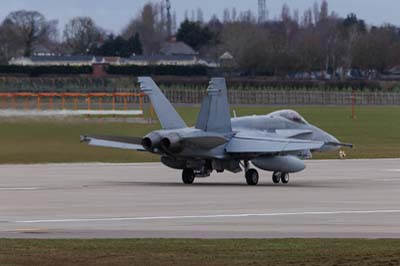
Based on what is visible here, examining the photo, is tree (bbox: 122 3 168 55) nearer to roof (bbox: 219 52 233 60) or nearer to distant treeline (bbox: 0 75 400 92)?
roof (bbox: 219 52 233 60)

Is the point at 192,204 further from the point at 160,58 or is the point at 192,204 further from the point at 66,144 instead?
the point at 160,58

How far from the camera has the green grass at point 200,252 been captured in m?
17.4

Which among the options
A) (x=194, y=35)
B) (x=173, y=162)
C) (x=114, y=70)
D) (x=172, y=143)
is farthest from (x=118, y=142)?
(x=194, y=35)

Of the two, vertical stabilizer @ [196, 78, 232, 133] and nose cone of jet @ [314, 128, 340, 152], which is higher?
vertical stabilizer @ [196, 78, 232, 133]

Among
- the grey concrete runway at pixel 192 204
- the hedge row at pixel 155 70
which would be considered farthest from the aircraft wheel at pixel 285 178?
the hedge row at pixel 155 70

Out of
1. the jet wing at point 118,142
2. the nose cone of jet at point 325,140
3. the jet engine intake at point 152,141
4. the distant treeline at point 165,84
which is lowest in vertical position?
the distant treeline at point 165,84

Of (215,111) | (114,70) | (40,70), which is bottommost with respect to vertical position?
(114,70)

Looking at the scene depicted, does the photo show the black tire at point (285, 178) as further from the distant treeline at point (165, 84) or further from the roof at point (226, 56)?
the roof at point (226, 56)

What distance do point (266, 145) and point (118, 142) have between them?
4.32 meters

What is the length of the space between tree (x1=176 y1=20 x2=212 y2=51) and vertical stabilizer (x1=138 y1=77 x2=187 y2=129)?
126000mm

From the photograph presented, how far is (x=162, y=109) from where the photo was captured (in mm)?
34688

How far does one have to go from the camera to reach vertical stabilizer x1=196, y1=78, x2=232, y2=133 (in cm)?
3422

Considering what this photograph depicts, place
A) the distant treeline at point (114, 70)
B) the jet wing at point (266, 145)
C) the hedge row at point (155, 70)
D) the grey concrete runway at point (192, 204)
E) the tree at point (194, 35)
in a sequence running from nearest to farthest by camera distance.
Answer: the grey concrete runway at point (192, 204) < the jet wing at point (266, 145) < the distant treeline at point (114, 70) < the hedge row at point (155, 70) < the tree at point (194, 35)

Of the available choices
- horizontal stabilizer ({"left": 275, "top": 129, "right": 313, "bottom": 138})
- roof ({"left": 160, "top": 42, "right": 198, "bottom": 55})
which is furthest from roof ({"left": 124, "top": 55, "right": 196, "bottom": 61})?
horizontal stabilizer ({"left": 275, "top": 129, "right": 313, "bottom": 138})
